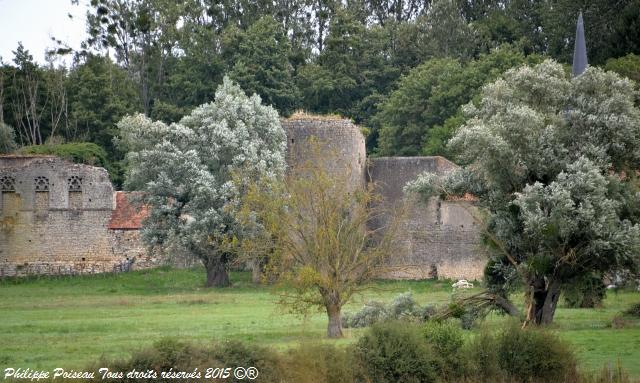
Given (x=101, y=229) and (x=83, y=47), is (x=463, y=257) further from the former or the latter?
(x=83, y=47)

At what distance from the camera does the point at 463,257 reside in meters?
50.9

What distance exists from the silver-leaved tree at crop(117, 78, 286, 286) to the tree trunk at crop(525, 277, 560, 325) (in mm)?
14641

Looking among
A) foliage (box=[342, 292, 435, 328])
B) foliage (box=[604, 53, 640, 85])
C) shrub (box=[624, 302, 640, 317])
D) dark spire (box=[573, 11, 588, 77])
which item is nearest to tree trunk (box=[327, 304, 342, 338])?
foliage (box=[342, 292, 435, 328])

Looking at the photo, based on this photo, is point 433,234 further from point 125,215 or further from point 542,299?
point 542,299

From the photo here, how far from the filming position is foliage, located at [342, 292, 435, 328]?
30953 millimetres

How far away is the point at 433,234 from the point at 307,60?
31635 millimetres

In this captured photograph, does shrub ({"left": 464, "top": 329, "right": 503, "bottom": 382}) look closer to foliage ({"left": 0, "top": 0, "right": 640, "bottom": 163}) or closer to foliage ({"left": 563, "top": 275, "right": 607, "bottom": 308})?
foliage ({"left": 563, "top": 275, "right": 607, "bottom": 308})

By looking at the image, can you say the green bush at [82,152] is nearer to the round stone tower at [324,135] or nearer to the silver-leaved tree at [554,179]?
the round stone tower at [324,135]

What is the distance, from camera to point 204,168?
47.0 m

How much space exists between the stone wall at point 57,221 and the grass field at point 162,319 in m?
2.07

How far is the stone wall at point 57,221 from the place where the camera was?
5197cm

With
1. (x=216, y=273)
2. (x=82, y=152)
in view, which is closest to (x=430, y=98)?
(x=82, y=152)

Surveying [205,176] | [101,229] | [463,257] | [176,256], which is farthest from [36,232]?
[463,257]

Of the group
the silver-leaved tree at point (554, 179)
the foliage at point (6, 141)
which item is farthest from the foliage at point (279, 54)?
the silver-leaved tree at point (554, 179)
